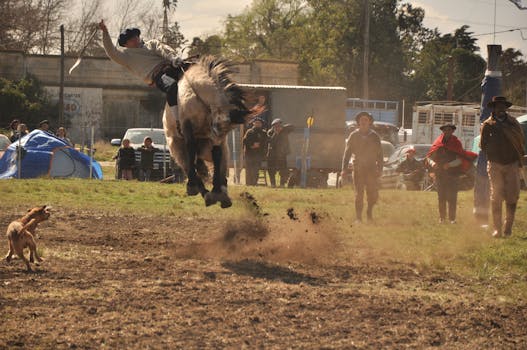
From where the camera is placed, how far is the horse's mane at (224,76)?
10992 mm

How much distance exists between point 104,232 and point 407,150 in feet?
46.6

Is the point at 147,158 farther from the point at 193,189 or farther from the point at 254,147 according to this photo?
the point at 193,189

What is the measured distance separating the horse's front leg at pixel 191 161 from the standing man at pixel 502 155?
14.5 feet

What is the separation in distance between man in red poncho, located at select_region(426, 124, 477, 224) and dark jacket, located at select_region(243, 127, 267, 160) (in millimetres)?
8351

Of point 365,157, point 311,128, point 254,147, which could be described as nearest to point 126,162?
point 254,147

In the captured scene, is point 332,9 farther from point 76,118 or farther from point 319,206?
point 319,206

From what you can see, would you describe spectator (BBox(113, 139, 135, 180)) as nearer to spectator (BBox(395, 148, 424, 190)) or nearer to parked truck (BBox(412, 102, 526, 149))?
spectator (BBox(395, 148, 424, 190))

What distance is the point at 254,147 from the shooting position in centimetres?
2341

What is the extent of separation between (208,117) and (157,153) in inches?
555

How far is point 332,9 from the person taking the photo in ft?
233

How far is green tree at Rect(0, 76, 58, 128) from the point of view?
4741 centimetres

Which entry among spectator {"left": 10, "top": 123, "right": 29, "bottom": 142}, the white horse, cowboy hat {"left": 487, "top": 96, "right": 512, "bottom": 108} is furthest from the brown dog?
spectator {"left": 10, "top": 123, "right": 29, "bottom": 142}

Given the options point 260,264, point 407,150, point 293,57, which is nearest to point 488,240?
point 260,264

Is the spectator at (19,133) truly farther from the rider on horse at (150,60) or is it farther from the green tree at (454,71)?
the green tree at (454,71)
